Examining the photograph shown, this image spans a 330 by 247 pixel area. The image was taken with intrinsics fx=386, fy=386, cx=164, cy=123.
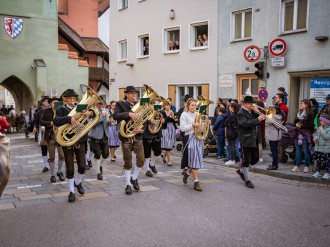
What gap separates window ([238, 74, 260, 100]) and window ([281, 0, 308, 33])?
2.42 m

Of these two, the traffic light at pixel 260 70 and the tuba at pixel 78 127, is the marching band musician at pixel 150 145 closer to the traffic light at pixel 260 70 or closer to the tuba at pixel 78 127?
the tuba at pixel 78 127

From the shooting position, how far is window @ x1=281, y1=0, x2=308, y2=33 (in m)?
14.7

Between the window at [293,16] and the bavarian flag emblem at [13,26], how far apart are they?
19.5 metres

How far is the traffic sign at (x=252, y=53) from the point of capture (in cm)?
1463

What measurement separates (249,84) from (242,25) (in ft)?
8.69

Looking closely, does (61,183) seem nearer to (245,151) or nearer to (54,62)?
(245,151)

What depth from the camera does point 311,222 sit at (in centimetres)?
600

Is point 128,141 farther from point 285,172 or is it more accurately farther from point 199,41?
point 199,41

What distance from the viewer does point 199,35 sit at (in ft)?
65.0

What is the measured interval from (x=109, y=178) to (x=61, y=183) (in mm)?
1171

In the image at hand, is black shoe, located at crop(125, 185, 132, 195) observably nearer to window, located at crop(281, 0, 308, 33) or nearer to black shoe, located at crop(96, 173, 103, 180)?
black shoe, located at crop(96, 173, 103, 180)

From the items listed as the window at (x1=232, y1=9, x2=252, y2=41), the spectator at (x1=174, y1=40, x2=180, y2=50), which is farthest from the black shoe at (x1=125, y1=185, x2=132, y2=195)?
the spectator at (x1=174, y1=40, x2=180, y2=50)

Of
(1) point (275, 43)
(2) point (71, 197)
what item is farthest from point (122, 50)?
(2) point (71, 197)

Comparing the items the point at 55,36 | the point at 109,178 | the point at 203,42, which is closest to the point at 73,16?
the point at 55,36
